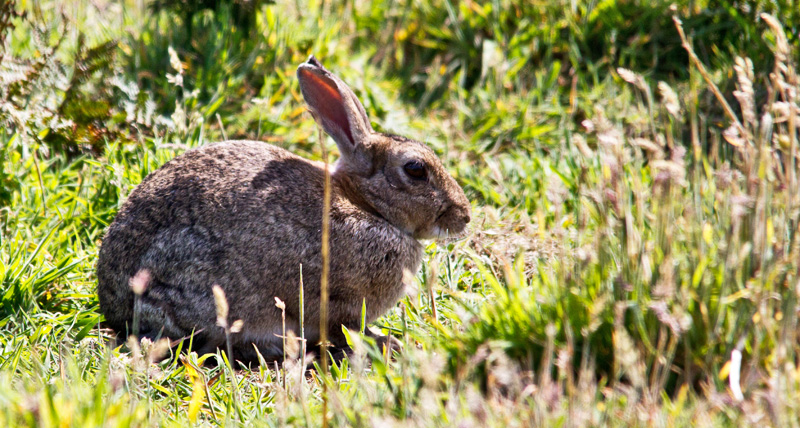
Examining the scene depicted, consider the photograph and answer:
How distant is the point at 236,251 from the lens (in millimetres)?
4199

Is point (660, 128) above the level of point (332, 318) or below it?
above

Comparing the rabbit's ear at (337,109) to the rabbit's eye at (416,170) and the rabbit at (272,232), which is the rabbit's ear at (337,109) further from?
the rabbit's eye at (416,170)

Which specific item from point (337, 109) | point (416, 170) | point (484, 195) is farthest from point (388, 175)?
point (484, 195)

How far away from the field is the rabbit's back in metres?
0.23

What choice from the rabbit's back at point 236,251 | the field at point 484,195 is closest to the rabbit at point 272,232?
the rabbit's back at point 236,251

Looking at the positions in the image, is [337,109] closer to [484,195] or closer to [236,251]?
[236,251]

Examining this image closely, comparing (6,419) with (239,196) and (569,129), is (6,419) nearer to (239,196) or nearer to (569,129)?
(239,196)

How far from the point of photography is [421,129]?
6.24m

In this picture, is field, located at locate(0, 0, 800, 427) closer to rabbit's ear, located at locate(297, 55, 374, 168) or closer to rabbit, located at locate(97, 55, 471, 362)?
rabbit, located at locate(97, 55, 471, 362)

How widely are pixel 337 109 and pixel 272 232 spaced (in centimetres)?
84

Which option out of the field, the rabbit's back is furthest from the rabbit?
the field

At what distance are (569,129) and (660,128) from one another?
0.66 metres

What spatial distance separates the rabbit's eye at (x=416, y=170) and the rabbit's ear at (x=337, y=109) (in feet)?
0.81

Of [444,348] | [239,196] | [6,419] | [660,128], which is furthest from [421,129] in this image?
[6,419]
